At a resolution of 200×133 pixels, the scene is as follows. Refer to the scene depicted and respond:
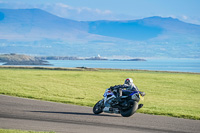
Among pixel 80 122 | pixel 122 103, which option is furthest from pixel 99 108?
pixel 80 122

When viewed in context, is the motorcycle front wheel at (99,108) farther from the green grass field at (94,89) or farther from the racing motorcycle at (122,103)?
the green grass field at (94,89)

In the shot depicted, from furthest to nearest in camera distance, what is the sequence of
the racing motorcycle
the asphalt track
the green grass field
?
the green grass field, the racing motorcycle, the asphalt track

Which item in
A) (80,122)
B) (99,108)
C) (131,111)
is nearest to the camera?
(80,122)

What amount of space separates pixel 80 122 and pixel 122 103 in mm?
2255

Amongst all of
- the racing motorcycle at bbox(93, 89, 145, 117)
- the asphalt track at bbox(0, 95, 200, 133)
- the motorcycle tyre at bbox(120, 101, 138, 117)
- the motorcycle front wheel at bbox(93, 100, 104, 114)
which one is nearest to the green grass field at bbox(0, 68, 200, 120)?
the asphalt track at bbox(0, 95, 200, 133)

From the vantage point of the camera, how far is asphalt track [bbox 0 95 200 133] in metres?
13.8

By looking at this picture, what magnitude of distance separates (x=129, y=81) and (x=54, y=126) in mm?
3959

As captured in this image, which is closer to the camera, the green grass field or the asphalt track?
the asphalt track

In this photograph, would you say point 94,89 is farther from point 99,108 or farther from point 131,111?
point 131,111

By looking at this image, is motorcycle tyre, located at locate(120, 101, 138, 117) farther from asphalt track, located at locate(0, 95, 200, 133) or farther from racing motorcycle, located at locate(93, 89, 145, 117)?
asphalt track, located at locate(0, 95, 200, 133)

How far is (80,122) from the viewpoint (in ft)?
49.9

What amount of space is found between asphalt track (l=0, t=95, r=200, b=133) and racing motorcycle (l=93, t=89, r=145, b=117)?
11.2 inches

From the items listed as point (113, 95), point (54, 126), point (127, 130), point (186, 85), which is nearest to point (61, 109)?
point (113, 95)

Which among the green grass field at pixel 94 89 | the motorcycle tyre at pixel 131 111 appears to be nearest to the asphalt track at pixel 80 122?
the motorcycle tyre at pixel 131 111
